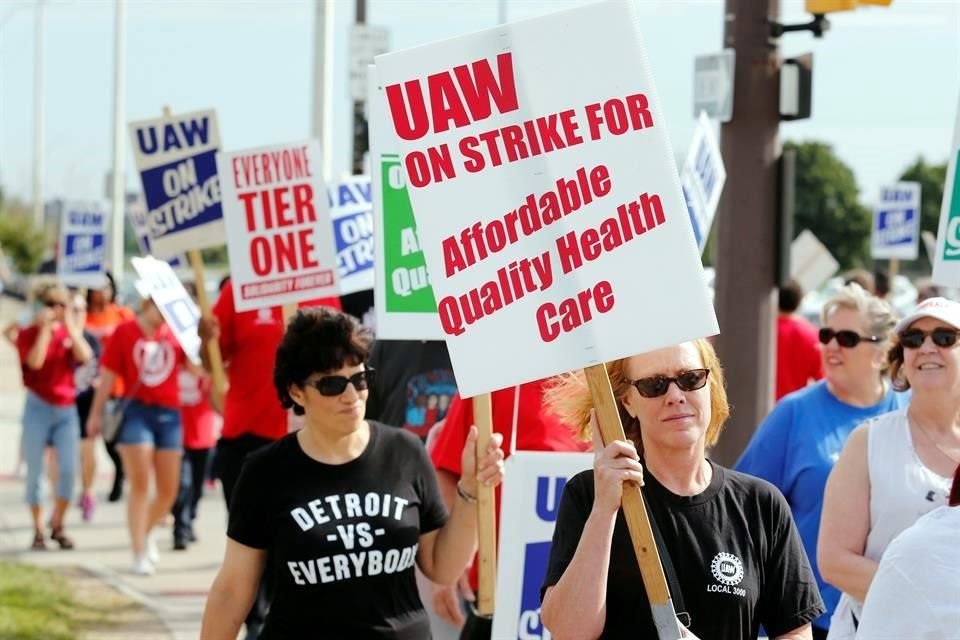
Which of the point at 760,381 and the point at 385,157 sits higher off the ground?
the point at 385,157

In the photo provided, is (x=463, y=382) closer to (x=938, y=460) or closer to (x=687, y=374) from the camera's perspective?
(x=687, y=374)

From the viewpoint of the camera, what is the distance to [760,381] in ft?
30.9

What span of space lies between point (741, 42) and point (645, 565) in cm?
649

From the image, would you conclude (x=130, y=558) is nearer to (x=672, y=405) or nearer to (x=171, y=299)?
(x=171, y=299)

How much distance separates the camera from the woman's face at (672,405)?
3688mm

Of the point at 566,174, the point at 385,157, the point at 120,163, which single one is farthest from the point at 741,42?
the point at 120,163

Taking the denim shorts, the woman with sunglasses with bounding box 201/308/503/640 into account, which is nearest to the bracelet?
the woman with sunglasses with bounding box 201/308/503/640

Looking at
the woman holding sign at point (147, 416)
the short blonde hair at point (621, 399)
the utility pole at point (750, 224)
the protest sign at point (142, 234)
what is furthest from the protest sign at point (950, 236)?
the woman holding sign at point (147, 416)

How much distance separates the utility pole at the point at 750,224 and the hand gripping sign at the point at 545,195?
579cm

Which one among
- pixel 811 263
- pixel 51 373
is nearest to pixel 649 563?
pixel 51 373

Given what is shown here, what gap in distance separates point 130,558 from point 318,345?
25.0ft

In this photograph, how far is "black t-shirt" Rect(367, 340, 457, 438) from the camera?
662 cm

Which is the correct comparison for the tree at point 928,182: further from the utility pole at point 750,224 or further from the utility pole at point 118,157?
the utility pole at point 750,224

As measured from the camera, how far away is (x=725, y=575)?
141 inches
